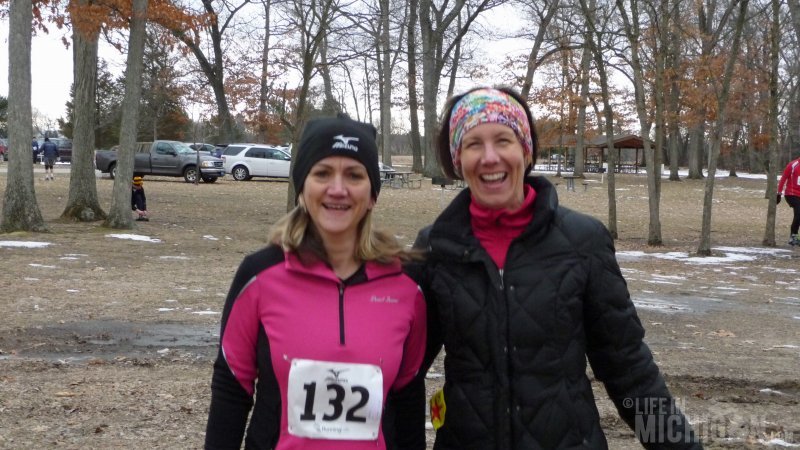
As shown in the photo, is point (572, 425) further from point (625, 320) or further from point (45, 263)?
point (45, 263)

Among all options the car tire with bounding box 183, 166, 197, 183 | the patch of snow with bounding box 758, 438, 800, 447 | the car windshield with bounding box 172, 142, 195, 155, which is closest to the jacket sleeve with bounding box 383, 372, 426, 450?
the patch of snow with bounding box 758, 438, 800, 447

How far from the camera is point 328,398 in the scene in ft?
7.58

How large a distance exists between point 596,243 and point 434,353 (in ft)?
1.97

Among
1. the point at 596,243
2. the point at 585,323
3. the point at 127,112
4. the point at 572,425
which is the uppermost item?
the point at 127,112

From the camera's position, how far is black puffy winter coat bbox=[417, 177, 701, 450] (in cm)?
226

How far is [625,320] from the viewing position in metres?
2.32

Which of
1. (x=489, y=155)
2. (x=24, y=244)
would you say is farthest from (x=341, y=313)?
(x=24, y=244)

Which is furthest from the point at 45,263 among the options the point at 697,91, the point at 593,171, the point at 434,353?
the point at 593,171

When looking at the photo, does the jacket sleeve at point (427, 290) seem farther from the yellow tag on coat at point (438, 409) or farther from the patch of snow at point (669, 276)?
the patch of snow at point (669, 276)

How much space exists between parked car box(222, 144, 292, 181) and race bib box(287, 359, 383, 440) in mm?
34747

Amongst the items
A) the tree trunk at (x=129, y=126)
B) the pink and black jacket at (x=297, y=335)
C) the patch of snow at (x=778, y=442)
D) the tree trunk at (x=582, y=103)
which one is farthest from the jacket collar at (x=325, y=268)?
the tree trunk at (x=582, y=103)

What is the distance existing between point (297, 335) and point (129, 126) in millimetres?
14577

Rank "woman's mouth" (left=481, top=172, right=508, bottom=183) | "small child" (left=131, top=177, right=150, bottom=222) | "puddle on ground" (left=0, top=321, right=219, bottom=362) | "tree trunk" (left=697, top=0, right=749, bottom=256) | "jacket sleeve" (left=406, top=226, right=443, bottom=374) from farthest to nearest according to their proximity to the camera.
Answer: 1. "small child" (left=131, top=177, right=150, bottom=222)
2. "tree trunk" (left=697, top=0, right=749, bottom=256)
3. "puddle on ground" (left=0, top=321, right=219, bottom=362)
4. "jacket sleeve" (left=406, top=226, right=443, bottom=374)
5. "woman's mouth" (left=481, top=172, right=508, bottom=183)

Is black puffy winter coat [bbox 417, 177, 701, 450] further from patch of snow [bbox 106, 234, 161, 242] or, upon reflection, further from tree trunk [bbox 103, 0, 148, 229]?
tree trunk [bbox 103, 0, 148, 229]
